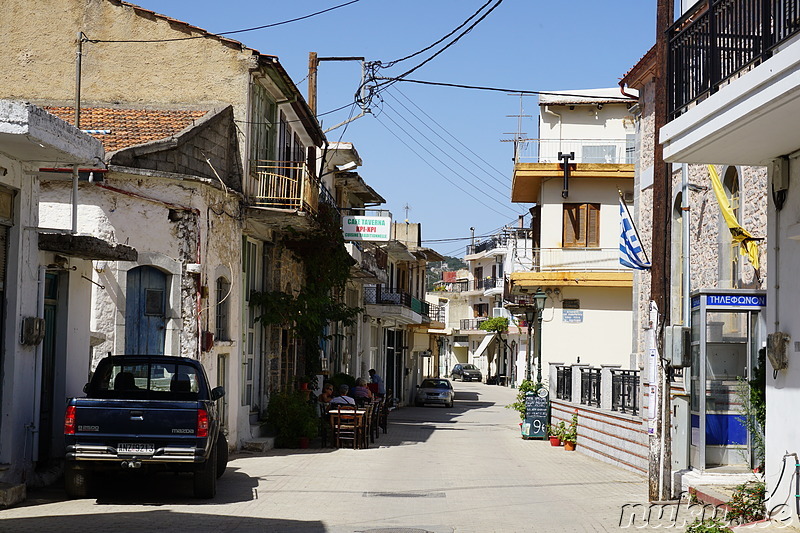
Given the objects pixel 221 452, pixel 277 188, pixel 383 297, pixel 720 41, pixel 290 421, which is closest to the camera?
pixel 720 41

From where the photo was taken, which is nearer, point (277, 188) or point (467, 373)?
point (277, 188)

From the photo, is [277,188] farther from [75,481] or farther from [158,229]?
[75,481]

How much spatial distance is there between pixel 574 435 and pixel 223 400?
9.50 m

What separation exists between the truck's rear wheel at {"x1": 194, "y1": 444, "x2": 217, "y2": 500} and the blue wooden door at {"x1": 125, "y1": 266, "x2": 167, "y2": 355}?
5190 millimetres

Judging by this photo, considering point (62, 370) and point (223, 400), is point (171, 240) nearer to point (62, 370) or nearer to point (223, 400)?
point (223, 400)

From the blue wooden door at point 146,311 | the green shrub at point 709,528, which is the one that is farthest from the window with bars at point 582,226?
the green shrub at point 709,528

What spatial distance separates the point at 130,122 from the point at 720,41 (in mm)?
12929

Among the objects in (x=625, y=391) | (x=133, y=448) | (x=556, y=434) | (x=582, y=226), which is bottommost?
(x=556, y=434)

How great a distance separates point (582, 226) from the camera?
34219 millimetres

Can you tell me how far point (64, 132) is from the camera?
1137 cm

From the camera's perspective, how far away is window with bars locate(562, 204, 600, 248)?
112 ft

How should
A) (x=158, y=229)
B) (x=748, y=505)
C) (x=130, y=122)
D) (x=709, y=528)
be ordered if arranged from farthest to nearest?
(x=130, y=122)
(x=158, y=229)
(x=748, y=505)
(x=709, y=528)

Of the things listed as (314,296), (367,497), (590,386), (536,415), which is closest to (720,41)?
(367,497)

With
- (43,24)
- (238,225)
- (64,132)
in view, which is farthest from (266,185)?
(64,132)
